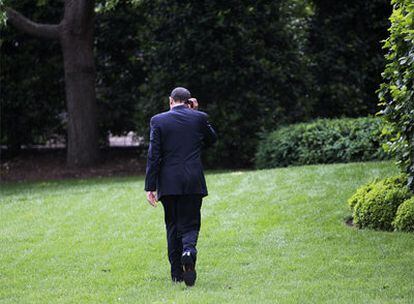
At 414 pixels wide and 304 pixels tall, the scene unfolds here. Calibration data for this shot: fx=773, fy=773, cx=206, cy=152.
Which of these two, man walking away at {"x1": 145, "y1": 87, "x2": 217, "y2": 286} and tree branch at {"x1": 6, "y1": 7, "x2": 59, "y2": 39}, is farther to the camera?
tree branch at {"x1": 6, "y1": 7, "x2": 59, "y2": 39}

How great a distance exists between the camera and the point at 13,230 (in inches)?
425

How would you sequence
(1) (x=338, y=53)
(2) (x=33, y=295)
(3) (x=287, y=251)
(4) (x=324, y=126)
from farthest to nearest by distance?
(1) (x=338, y=53)
(4) (x=324, y=126)
(3) (x=287, y=251)
(2) (x=33, y=295)

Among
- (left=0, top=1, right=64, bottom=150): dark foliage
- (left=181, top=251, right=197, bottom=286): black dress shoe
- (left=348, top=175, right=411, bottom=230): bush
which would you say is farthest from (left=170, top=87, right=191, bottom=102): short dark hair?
(left=0, top=1, right=64, bottom=150): dark foliage

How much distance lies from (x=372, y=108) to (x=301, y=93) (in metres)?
2.43

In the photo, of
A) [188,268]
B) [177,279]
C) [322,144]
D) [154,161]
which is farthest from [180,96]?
[322,144]

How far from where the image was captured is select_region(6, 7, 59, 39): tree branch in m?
17.6

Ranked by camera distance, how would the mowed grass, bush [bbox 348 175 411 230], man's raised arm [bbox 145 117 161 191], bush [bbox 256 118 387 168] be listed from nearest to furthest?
1. the mowed grass
2. man's raised arm [bbox 145 117 161 191]
3. bush [bbox 348 175 411 230]
4. bush [bbox 256 118 387 168]

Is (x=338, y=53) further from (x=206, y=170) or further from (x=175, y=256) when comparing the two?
(x=175, y=256)

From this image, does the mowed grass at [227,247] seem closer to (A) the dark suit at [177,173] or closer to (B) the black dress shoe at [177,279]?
(B) the black dress shoe at [177,279]

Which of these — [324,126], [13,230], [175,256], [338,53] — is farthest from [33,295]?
[338,53]

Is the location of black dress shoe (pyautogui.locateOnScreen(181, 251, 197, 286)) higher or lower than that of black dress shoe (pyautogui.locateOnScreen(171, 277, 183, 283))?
higher

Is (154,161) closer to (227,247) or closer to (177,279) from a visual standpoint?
(177,279)

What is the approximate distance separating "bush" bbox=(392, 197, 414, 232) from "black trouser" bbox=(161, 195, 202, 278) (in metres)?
2.87

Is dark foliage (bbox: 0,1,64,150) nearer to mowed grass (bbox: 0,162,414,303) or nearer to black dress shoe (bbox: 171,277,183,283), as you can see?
mowed grass (bbox: 0,162,414,303)
